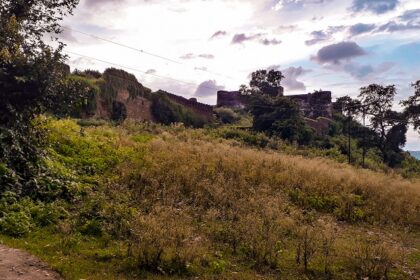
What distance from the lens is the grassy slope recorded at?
7066 millimetres

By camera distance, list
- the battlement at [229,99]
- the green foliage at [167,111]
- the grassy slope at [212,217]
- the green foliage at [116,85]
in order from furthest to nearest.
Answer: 1. the battlement at [229,99]
2. the green foliage at [167,111]
3. the green foliage at [116,85]
4. the grassy slope at [212,217]

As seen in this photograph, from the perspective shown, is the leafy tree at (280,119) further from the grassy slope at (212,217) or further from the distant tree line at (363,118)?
the grassy slope at (212,217)

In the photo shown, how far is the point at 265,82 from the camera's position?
2188 inches

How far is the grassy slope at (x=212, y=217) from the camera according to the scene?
278 inches

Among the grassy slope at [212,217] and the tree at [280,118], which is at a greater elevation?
the tree at [280,118]

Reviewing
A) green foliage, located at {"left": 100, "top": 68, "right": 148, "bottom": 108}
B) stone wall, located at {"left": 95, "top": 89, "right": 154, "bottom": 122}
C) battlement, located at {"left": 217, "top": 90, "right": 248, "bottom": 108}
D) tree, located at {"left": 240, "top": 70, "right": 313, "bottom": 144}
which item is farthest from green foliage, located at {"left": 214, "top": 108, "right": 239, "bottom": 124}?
green foliage, located at {"left": 100, "top": 68, "right": 148, "bottom": 108}

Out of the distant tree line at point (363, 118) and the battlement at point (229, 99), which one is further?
the battlement at point (229, 99)

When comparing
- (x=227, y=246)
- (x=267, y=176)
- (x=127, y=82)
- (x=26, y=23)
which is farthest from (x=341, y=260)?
(x=127, y=82)

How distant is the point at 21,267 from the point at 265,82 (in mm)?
51292

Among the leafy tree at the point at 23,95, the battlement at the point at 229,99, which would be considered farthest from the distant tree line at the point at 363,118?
the leafy tree at the point at 23,95

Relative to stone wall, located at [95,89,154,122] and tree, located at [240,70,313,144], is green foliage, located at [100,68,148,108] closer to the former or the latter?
stone wall, located at [95,89,154,122]

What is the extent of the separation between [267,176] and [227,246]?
6.67 metres

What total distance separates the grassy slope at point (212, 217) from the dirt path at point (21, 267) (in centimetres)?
20

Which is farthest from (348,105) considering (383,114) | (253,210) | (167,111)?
(253,210)
